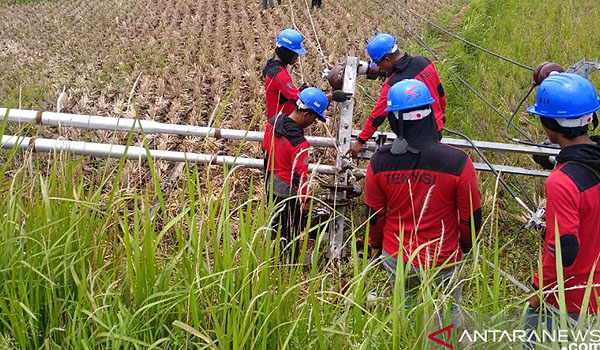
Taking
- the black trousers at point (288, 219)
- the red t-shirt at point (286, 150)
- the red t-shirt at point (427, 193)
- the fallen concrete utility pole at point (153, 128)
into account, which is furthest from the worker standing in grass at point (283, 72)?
the red t-shirt at point (427, 193)

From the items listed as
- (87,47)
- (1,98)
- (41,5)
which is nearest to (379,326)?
(1,98)

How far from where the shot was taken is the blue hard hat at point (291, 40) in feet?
16.2

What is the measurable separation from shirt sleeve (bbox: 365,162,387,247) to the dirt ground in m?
1.80

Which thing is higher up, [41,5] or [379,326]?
[41,5]

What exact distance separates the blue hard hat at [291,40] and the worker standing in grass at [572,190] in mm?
2767

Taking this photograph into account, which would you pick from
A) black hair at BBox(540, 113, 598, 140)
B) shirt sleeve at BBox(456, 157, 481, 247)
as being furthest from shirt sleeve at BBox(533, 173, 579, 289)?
shirt sleeve at BBox(456, 157, 481, 247)

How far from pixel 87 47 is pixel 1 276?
904cm

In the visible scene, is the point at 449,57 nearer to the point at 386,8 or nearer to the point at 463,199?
the point at 386,8

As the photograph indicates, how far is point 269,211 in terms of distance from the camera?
199 centimetres

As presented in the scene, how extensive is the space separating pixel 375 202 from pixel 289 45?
240 cm

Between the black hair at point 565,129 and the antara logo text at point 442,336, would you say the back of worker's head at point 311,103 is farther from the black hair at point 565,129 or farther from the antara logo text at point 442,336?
the antara logo text at point 442,336

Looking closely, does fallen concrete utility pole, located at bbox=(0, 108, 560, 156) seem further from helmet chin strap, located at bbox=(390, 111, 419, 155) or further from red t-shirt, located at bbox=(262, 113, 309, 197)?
helmet chin strap, located at bbox=(390, 111, 419, 155)

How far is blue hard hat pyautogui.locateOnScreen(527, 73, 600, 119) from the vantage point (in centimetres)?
247

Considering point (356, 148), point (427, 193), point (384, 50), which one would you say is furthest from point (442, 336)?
point (384, 50)
